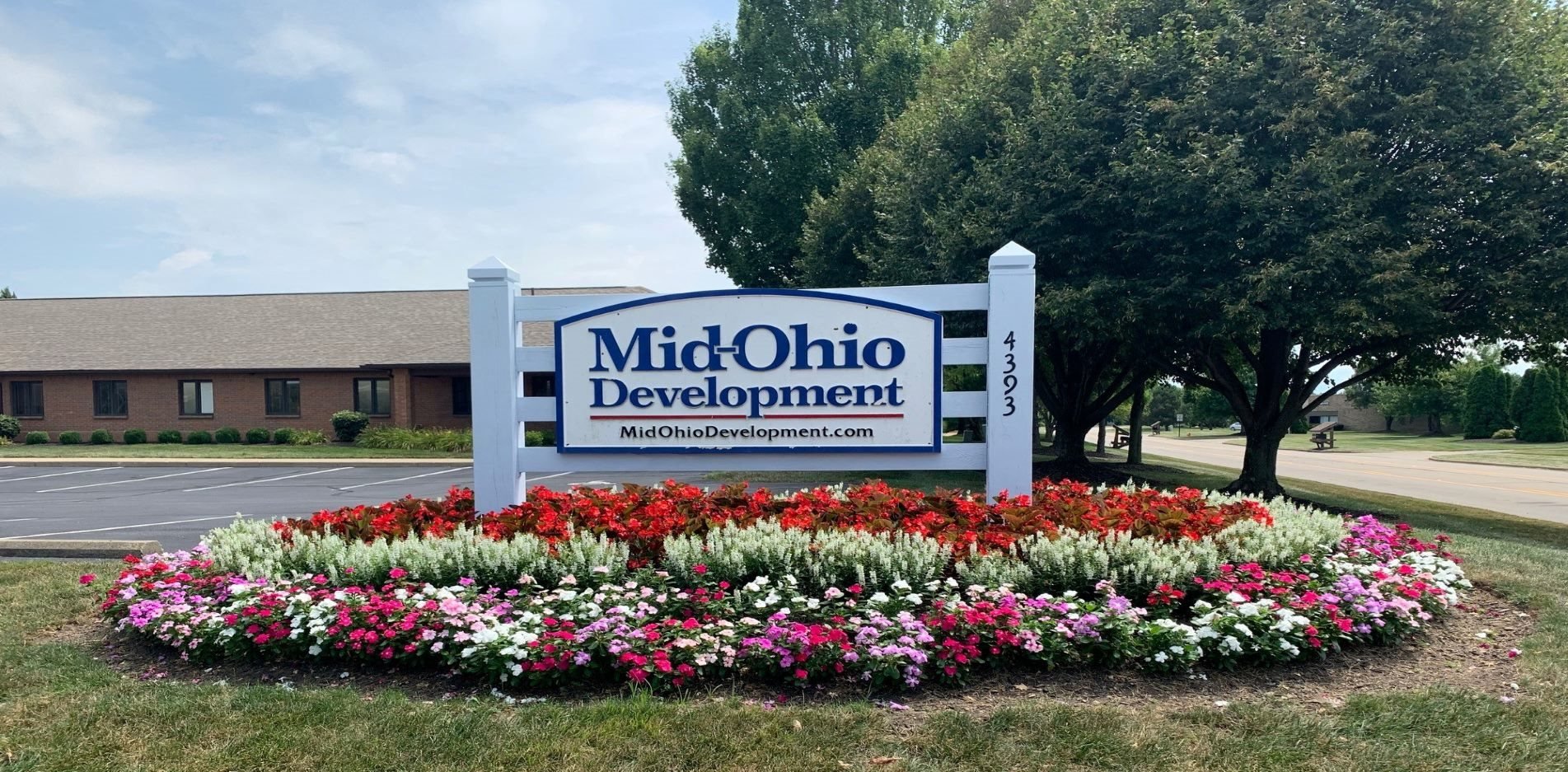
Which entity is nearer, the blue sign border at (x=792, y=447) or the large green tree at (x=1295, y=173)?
the blue sign border at (x=792, y=447)

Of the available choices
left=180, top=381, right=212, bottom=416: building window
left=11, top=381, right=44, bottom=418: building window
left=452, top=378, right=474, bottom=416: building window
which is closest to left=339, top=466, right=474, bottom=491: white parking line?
left=452, top=378, right=474, bottom=416: building window

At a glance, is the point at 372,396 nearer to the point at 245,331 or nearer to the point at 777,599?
the point at 245,331

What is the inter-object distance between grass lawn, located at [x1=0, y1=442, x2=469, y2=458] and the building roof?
10.5 ft

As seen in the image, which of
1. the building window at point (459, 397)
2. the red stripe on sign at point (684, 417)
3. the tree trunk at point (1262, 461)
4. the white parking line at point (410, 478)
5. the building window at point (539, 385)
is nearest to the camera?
the red stripe on sign at point (684, 417)

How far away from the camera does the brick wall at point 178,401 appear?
29.5 m

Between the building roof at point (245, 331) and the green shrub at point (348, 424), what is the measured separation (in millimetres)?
1722

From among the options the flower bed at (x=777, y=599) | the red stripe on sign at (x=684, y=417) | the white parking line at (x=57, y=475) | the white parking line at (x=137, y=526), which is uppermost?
the red stripe on sign at (x=684, y=417)

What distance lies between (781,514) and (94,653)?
3.97 metres

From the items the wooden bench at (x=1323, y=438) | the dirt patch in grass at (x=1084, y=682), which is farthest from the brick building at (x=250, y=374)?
the wooden bench at (x=1323, y=438)

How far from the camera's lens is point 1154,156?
11719mm

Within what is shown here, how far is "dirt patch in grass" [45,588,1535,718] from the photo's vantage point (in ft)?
13.3

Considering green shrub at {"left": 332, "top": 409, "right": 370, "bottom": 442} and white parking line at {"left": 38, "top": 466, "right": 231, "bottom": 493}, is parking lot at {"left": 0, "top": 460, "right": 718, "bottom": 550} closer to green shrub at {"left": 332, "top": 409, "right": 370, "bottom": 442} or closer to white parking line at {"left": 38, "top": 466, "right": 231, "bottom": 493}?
white parking line at {"left": 38, "top": 466, "right": 231, "bottom": 493}

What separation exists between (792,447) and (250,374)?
28821 mm

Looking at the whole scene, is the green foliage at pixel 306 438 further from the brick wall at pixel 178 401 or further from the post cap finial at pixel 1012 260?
the post cap finial at pixel 1012 260
